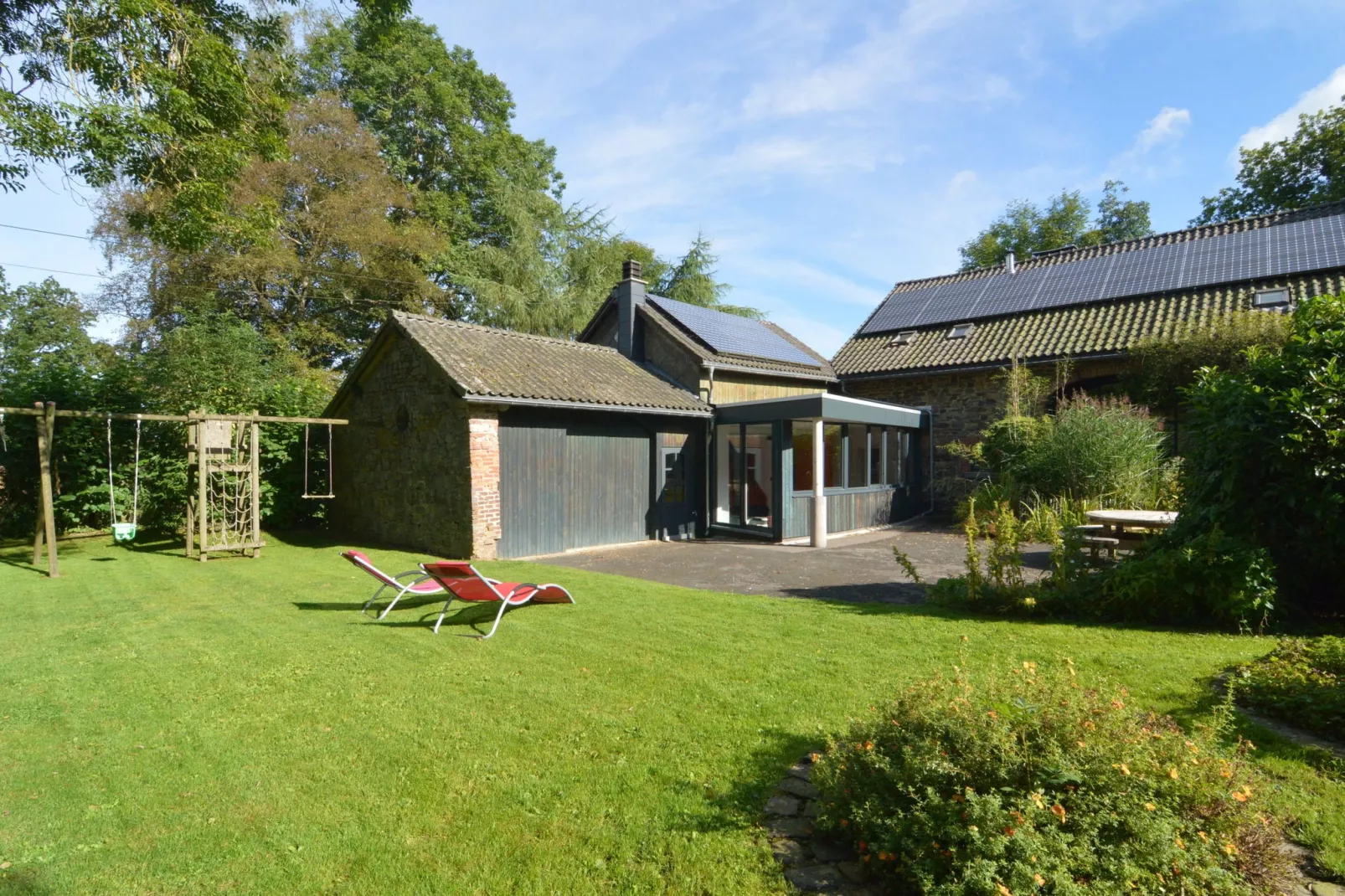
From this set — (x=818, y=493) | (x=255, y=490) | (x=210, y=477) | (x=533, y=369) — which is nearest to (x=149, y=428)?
(x=210, y=477)

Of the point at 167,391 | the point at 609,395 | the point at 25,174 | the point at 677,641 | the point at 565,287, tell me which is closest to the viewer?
the point at 677,641

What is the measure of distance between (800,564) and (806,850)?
793 centimetres

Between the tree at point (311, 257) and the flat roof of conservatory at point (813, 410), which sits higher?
the tree at point (311, 257)

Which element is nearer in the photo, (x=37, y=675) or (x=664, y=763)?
(x=664, y=763)

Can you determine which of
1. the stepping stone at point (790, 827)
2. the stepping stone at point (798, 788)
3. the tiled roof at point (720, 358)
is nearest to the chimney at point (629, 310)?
the tiled roof at point (720, 358)

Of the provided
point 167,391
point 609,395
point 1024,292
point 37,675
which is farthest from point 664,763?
point 1024,292

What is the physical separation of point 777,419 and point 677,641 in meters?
7.92

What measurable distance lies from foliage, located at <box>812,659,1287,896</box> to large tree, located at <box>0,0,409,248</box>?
36.7 ft

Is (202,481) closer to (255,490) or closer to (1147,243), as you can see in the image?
(255,490)

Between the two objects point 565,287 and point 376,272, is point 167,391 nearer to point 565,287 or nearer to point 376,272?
point 376,272

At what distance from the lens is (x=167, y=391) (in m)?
14.1

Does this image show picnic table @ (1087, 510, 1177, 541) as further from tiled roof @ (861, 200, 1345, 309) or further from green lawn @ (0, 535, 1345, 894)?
tiled roof @ (861, 200, 1345, 309)

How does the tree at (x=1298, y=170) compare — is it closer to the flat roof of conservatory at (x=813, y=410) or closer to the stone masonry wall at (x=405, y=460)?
the flat roof of conservatory at (x=813, y=410)

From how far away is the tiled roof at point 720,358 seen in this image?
16.0m
